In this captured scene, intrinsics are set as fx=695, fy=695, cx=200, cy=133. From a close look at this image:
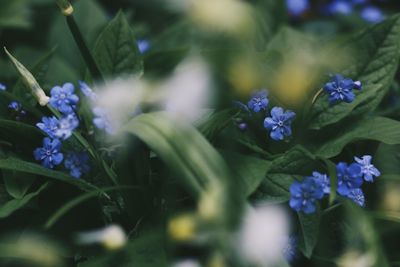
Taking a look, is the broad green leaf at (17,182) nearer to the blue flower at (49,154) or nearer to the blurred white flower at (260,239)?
the blue flower at (49,154)

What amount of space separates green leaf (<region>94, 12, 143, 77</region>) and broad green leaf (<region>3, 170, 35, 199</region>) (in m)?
0.33

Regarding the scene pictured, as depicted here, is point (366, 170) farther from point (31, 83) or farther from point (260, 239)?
point (31, 83)

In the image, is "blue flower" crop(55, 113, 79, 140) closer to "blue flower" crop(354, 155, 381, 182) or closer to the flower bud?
the flower bud

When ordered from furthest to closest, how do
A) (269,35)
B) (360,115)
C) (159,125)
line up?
1. (269,35)
2. (360,115)
3. (159,125)

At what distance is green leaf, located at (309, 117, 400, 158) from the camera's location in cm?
148

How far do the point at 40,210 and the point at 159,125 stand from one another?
1.29 feet

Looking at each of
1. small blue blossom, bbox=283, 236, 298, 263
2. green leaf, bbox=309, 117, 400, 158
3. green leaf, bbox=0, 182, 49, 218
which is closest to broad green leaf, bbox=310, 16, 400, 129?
green leaf, bbox=309, 117, 400, 158

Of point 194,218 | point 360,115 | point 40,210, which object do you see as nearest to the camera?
point 194,218

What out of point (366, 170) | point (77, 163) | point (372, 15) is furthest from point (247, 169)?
point (372, 15)

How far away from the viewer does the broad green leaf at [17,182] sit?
4.75 ft

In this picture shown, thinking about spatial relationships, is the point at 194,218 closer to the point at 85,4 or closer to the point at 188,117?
the point at 188,117

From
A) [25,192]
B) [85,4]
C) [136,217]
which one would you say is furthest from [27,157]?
[85,4]

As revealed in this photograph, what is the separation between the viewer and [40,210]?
4.83ft

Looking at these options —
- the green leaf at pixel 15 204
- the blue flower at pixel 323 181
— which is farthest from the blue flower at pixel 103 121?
the blue flower at pixel 323 181
